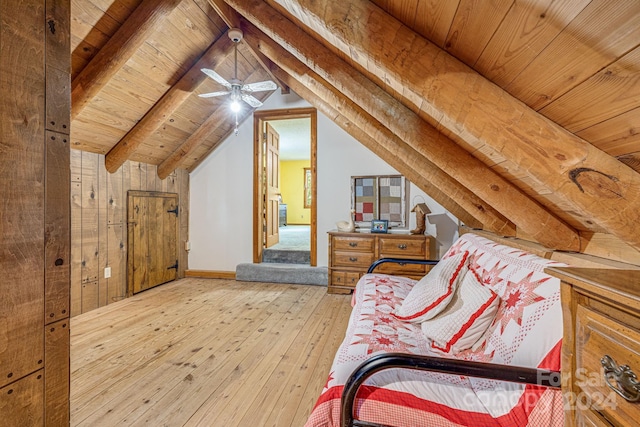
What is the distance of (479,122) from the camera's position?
93 cm

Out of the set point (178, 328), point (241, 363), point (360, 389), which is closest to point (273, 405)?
point (241, 363)

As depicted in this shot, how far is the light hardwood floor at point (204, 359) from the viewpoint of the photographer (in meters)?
1.55

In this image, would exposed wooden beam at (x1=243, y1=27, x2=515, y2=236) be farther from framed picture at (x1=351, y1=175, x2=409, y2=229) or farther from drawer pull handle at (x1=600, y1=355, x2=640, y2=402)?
drawer pull handle at (x1=600, y1=355, x2=640, y2=402)

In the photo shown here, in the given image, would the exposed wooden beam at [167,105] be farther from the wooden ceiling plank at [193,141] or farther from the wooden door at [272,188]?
the wooden door at [272,188]

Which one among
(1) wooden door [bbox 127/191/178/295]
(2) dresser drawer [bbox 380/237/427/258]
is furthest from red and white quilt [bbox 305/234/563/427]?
(1) wooden door [bbox 127/191/178/295]

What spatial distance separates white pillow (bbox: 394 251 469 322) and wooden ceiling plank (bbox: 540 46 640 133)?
0.98 m

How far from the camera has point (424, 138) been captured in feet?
5.62

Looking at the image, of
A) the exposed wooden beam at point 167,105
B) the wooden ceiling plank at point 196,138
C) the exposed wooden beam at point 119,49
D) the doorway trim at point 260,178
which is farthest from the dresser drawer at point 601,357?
the wooden ceiling plank at point 196,138

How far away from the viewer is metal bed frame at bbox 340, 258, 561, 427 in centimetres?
81

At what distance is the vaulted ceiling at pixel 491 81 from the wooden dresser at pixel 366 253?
1071mm

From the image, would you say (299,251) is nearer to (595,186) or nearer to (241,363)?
(241,363)

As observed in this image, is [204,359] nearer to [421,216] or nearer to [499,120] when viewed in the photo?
[499,120]

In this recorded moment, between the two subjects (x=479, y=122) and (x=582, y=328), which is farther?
(x=479, y=122)

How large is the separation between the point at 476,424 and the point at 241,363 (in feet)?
5.32
